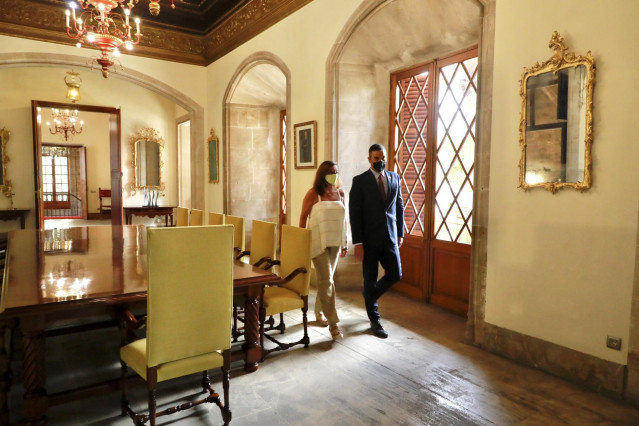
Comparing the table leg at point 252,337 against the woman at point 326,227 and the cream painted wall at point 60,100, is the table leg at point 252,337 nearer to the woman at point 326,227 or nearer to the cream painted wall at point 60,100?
the woman at point 326,227

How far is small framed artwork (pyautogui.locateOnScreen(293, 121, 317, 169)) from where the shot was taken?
517cm

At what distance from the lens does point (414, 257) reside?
4.86 meters

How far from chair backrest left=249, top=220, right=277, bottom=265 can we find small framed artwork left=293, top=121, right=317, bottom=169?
163 centimetres

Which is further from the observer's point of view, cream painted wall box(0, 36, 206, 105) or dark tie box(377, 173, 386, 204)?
cream painted wall box(0, 36, 206, 105)

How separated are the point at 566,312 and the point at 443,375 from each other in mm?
913

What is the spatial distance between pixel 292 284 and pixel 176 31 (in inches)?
239

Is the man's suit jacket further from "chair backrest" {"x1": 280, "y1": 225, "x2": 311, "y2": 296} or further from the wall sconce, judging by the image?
the wall sconce

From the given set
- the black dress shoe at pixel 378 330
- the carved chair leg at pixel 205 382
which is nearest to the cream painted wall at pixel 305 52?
the black dress shoe at pixel 378 330

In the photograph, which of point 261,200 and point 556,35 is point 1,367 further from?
point 261,200

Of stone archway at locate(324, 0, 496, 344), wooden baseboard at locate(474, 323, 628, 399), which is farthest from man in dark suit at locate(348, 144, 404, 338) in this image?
wooden baseboard at locate(474, 323, 628, 399)

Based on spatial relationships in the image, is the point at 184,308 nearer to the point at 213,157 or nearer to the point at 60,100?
the point at 213,157

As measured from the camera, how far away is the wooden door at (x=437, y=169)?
421cm

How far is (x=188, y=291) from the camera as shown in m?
2.09

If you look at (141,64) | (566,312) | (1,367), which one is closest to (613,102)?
(566,312)
